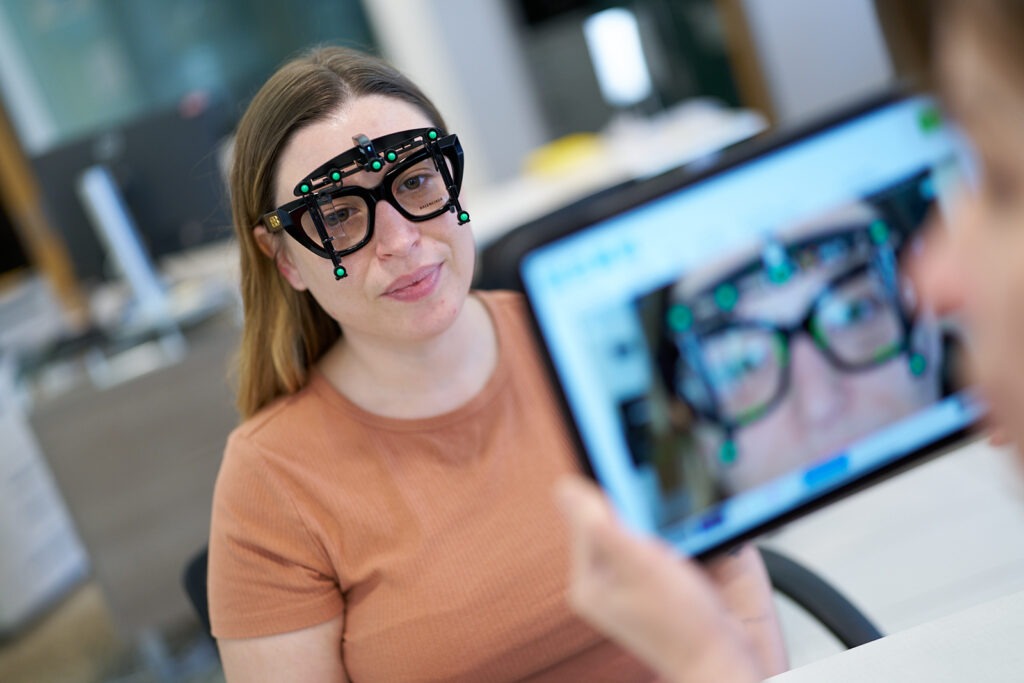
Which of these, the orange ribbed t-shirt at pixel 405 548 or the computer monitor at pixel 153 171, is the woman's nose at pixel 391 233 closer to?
the orange ribbed t-shirt at pixel 405 548

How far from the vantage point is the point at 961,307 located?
56 centimetres

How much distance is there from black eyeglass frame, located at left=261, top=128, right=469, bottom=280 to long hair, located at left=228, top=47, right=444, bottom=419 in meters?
0.07

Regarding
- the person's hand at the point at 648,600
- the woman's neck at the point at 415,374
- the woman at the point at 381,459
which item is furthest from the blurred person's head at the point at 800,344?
the woman's neck at the point at 415,374

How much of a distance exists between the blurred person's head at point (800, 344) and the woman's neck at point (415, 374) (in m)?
0.52

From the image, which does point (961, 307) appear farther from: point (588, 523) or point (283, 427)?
point (283, 427)

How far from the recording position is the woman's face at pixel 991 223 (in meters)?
0.49

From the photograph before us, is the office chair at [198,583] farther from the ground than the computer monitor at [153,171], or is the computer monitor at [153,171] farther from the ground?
the computer monitor at [153,171]

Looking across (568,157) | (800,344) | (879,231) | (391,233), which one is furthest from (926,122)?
(568,157)

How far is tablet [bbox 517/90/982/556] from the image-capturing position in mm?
744

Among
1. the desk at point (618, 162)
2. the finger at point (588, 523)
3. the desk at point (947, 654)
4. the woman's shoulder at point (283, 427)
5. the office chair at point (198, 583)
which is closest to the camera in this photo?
the finger at point (588, 523)

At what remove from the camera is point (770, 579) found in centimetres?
134

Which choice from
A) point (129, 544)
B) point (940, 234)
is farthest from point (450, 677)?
point (129, 544)

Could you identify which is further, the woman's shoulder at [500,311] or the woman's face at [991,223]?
the woman's shoulder at [500,311]

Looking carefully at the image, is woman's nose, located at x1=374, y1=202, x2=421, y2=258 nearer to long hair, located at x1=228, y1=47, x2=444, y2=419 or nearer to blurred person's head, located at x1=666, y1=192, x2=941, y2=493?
long hair, located at x1=228, y1=47, x2=444, y2=419
